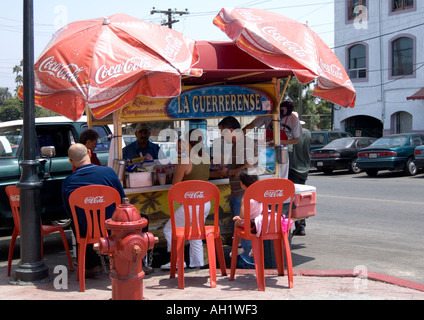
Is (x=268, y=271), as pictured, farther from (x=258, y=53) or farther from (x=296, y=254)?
(x=258, y=53)

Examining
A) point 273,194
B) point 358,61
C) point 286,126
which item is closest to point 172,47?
point 273,194

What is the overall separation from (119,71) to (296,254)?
3.66 meters

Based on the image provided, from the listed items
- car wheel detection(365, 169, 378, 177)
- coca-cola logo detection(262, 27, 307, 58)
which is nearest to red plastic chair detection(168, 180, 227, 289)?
coca-cola logo detection(262, 27, 307, 58)

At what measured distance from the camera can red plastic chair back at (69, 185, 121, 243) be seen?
17.7ft

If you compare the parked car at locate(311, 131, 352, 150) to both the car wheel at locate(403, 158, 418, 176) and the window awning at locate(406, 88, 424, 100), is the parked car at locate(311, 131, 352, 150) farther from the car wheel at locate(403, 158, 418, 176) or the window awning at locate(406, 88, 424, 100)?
the car wheel at locate(403, 158, 418, 176)

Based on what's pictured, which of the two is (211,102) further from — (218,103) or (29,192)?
(29,192)

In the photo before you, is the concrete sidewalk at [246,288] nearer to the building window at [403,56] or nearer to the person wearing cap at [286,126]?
the person wearing cap at [286,126]

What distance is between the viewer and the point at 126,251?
14.1 ft

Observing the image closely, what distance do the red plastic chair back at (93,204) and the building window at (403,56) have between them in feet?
80.0

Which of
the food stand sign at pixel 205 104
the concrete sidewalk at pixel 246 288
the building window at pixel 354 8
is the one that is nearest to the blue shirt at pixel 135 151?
the food stand sign at pixel 205 104

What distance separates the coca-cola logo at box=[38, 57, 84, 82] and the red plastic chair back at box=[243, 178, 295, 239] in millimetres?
2334

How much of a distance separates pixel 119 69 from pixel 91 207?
1543mm

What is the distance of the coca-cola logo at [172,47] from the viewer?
6012 mm

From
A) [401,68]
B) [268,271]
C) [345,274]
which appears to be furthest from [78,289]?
[401,68]
